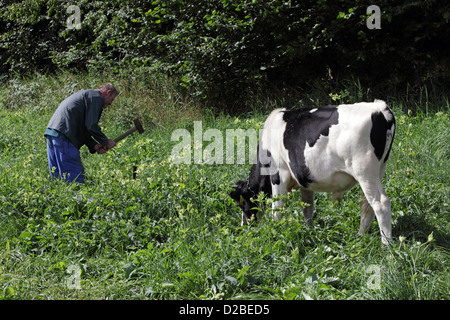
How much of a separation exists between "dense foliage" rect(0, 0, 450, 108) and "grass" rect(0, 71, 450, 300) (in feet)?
6.14

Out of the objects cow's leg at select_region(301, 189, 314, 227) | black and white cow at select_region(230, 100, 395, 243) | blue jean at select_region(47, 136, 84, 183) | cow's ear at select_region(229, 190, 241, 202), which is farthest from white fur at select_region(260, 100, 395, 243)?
blue jean at select_region(47, 136, 84, 183)

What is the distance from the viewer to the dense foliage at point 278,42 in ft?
28.1

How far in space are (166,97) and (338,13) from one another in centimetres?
397

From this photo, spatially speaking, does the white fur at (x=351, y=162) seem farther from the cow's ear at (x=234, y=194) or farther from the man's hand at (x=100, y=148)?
the man's hand at (x=100, y=148)

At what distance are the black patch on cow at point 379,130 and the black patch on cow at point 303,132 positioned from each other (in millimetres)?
366

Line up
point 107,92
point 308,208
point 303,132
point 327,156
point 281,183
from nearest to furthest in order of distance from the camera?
point 327,156 < point 303,132 < point 281,183 < point 308,208 < point 107,92

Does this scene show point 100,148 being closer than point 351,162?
No

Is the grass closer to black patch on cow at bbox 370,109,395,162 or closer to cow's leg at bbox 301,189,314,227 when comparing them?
cow's leg at bbox 301,189,314,227

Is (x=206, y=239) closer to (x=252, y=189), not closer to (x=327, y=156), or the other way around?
(x=252, y=189)

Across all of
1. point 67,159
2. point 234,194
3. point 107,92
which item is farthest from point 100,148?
point 234,194

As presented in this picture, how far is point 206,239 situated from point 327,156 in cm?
140

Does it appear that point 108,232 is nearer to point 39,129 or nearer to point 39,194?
point 39,194

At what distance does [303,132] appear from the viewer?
4973mm

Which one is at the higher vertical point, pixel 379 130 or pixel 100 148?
pixel 379 130
